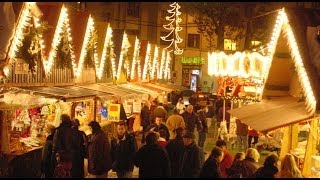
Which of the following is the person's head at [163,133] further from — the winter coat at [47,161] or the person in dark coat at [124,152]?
the winter coat at [47,161]

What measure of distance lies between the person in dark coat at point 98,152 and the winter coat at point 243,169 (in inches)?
130

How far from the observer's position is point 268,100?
39.4 feet

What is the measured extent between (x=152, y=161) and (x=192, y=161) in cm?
124

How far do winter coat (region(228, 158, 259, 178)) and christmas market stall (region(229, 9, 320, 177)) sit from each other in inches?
28.9

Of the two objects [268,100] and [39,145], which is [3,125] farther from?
[268,100]

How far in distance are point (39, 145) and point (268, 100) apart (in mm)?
6082

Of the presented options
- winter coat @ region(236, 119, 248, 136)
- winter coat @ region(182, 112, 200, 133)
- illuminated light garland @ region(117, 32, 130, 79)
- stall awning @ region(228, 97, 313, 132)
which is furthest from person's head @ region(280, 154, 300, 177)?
Answer: illuminated light garland @ region(117, 32, 130, 79)

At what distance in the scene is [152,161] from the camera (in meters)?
9.07

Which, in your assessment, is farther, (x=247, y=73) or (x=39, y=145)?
(x=247, y=73)

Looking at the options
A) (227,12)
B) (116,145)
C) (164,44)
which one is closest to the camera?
(116,145)

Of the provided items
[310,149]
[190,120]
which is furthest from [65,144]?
[190,120]

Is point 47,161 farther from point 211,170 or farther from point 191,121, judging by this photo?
point 191,121

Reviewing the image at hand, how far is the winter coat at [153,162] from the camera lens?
906cm

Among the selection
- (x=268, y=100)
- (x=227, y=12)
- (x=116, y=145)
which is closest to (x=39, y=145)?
(x=116, y=145)
